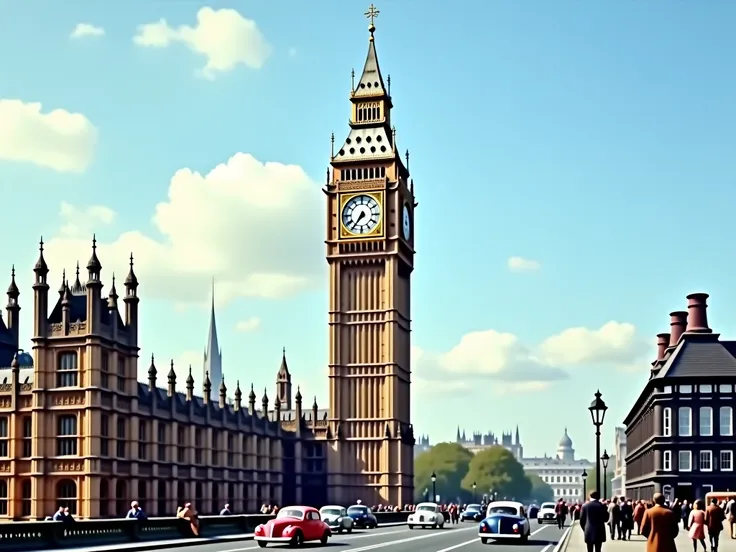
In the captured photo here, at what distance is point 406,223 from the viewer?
131 meters

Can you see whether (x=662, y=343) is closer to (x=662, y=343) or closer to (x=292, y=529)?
(x=662, y=343)

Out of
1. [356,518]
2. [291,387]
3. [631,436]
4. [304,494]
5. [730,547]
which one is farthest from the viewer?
[631,436]

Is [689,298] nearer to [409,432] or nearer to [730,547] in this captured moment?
[409,432]

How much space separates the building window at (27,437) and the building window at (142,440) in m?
9.51

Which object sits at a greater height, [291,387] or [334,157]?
[334,157]

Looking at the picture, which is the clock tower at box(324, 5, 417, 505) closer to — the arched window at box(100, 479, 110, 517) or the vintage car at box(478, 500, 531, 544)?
the arched window at box(100, 479, 110, 517)

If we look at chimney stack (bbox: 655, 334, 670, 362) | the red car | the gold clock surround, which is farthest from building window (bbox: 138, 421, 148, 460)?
chimney stack (bbox: 655, 334, 670, 362)

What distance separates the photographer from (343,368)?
125 meters

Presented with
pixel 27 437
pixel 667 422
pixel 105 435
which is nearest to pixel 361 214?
pixel 667 422

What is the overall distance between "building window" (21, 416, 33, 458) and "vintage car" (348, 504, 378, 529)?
22.4 meters

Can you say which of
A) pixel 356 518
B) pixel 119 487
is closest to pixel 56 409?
pixel 119 487

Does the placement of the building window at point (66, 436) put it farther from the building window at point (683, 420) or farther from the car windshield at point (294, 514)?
the building window at point (683, 420)

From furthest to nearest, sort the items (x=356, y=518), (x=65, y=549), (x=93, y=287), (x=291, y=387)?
(x=291, y=387) → (x=93, y=287) → (x=356, y=518) → (x=65, y=549)

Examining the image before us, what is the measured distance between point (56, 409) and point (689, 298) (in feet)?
201
